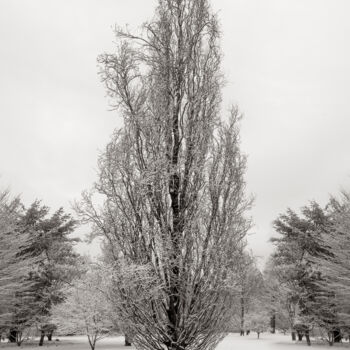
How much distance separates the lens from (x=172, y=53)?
23.8ft

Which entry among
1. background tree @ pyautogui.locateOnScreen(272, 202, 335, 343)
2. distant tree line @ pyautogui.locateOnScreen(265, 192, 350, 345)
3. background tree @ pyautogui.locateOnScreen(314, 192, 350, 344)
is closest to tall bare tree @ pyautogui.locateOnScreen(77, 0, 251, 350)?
background tree @ pyautogui.locateOnScreen(314, 192, 350, 344)

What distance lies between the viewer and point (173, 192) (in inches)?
265

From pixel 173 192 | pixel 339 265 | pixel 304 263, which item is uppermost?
pixel 304 263

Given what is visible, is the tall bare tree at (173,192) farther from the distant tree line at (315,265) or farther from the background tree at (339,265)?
the distant tree line at (315,265)

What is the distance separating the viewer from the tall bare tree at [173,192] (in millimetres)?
6309

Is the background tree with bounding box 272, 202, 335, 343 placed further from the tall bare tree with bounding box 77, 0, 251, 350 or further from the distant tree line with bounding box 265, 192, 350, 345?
the tall bare tree with bounding box 77, 0, 251, 350

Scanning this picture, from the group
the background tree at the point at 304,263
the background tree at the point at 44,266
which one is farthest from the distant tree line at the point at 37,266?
the background tree at the point at 304,263

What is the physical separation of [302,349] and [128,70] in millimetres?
24052

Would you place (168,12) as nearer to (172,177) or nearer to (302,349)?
(172,177)

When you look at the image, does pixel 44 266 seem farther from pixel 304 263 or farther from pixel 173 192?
pixel 173 192

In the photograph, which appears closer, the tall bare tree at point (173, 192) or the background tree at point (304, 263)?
the tall bare tree at point (173, 192)

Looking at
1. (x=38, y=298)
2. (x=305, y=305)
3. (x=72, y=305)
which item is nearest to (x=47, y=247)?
(x=38, y=298)

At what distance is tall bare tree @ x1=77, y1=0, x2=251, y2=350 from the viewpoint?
20.7 ft

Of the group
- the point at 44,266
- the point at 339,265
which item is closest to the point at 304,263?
the point at 339,265
